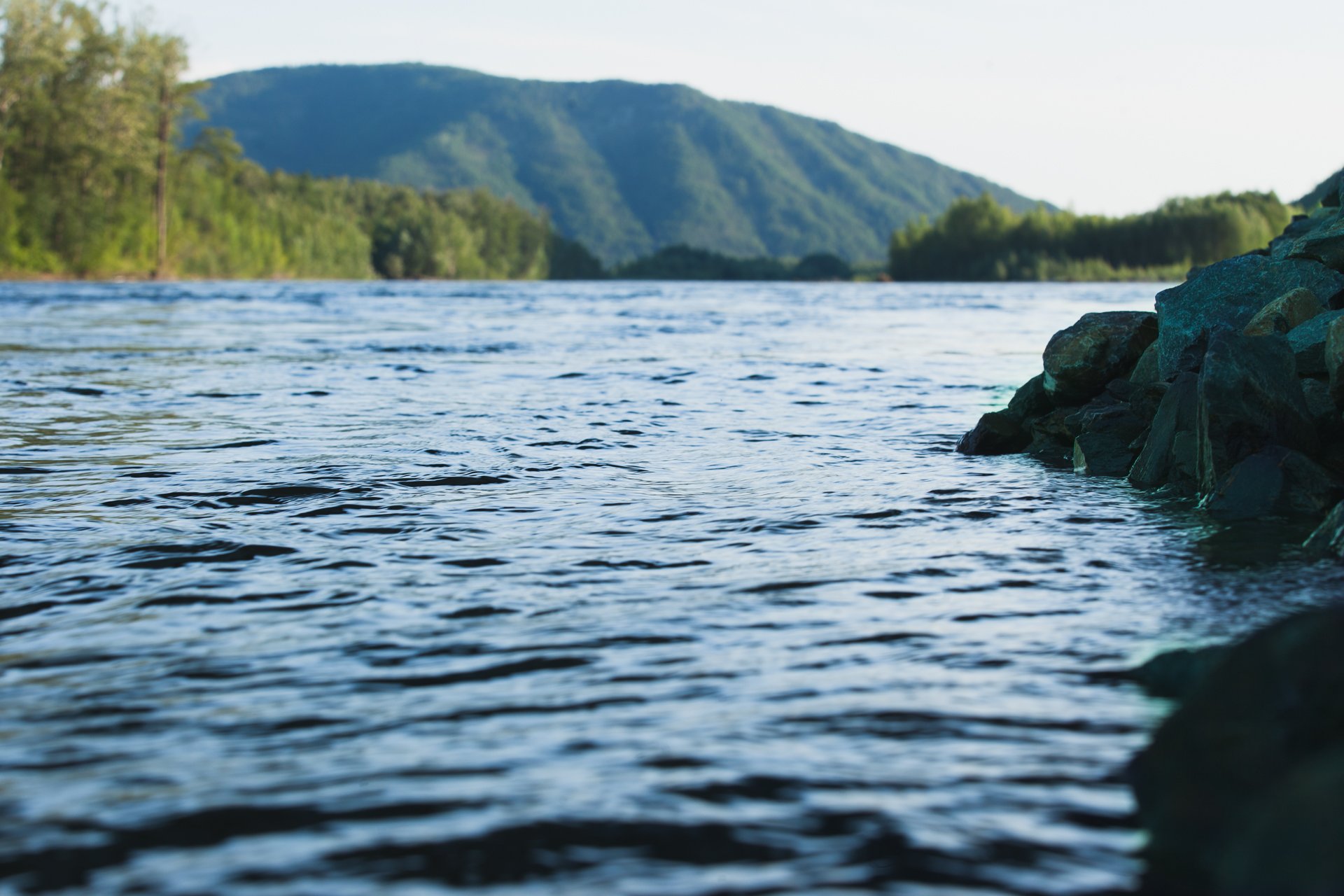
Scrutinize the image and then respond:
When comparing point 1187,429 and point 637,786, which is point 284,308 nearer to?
point 1187,429

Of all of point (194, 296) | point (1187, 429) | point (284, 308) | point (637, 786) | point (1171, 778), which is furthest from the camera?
point (194, 296)

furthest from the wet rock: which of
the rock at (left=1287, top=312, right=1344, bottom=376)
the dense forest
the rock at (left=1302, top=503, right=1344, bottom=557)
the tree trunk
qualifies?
the tree trunk

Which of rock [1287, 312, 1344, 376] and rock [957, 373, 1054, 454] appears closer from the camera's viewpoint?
rock [1287, 312, 1344, 376]

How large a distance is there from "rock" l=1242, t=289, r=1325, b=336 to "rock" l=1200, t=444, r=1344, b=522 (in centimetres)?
237

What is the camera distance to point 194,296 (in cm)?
5638

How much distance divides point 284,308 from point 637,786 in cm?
4446

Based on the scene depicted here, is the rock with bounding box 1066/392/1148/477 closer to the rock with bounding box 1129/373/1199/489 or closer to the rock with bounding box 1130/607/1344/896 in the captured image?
the rock with bounding box 1129/373/1199/489

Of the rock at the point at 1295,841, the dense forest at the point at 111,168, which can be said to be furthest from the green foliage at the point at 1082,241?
the rock at the point at 1295,841

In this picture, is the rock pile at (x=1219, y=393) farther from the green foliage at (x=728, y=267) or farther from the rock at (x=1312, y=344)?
the green foliage at (x=728, y=267)

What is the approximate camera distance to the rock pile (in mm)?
8406

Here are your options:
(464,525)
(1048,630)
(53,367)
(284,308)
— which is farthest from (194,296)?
(1048,630)

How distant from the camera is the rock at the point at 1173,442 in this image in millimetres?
9305

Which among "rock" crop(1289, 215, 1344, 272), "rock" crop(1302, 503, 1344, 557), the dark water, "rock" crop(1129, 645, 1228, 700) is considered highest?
"rock" crop(1289, 215, 1344, 272)

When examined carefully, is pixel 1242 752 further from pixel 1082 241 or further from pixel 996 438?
pixel 1082 241
